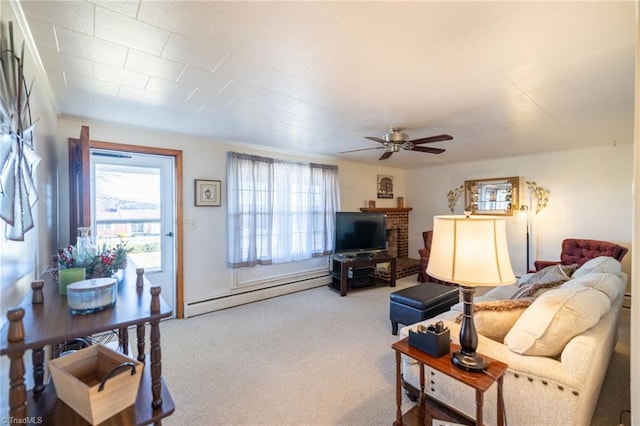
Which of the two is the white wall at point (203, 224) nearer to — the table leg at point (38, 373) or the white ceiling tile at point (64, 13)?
the white ceiling tile at point (64, 13)

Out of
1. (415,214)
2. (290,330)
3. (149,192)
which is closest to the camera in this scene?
(290,330)

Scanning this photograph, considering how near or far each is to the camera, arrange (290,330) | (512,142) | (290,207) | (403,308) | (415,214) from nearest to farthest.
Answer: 1. (403,308)
2. (290,330)
3. (512,142)
4. (290,207)
5. (415,214)

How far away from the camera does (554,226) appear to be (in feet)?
15.3

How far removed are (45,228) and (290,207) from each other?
2952 millimetres

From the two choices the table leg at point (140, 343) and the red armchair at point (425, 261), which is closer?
the table leg at point (140, 343)

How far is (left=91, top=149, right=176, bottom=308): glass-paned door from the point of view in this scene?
3277 millimetres

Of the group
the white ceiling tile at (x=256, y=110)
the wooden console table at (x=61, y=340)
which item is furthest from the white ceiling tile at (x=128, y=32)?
the wooden console table at (x=61, y=340)

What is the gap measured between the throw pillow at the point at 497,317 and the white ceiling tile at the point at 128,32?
8.07ft

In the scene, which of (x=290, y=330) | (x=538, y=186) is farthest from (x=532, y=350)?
(x=538, y=186)

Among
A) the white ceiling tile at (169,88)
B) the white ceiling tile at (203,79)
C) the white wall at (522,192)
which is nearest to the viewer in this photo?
the white ceiling tile at (203,79)

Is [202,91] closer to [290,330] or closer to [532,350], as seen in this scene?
[290,330]

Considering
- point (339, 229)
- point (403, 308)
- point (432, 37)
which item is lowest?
point (403, 308)

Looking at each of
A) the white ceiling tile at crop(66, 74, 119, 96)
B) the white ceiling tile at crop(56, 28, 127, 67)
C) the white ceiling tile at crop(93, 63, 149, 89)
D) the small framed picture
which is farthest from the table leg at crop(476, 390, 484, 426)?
the small framed picture

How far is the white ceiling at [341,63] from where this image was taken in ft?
4.49
